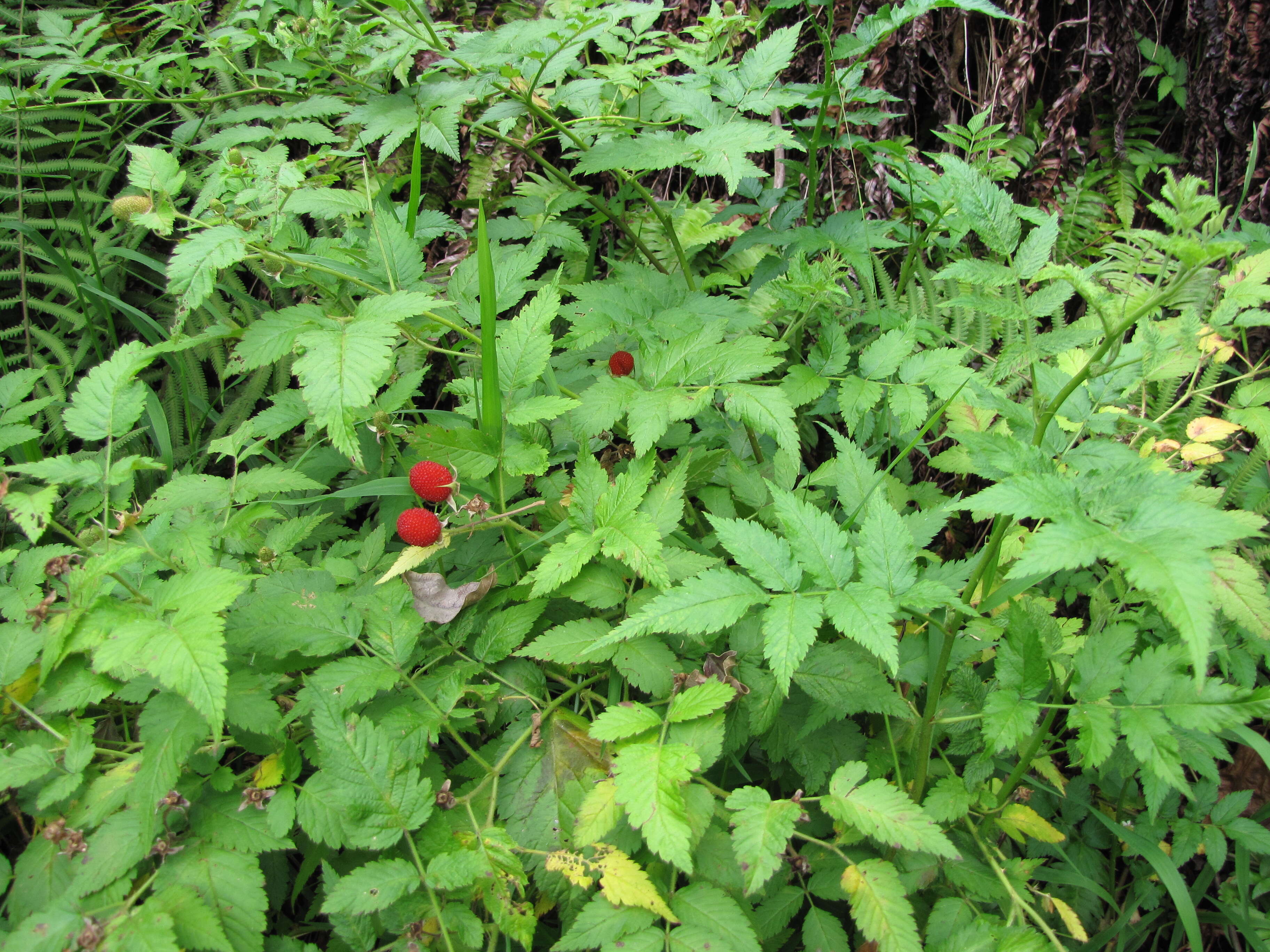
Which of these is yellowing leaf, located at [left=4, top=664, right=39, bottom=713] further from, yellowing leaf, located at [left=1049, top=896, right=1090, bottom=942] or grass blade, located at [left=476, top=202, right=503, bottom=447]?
→ yellowing leaf, located at [left=1049, top=896, right=1090, bottom=942]

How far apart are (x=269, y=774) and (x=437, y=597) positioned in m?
0.45

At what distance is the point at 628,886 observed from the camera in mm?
1170

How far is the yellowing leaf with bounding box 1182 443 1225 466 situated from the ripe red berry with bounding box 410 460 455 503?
5.87 feet

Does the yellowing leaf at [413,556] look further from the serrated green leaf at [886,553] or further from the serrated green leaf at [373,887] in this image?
the serrated green leaf at [886,553]

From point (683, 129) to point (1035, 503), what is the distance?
1.56 metres

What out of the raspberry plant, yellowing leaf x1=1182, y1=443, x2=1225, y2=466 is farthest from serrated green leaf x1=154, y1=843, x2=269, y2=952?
yellowing leaf x1=1182, y1=443, x2=1225, y2=466

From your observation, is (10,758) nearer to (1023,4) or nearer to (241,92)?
(241,92)

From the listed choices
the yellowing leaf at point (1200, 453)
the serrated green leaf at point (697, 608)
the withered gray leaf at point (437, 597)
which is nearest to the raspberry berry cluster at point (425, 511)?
the withered gray leaf at point (437, 597)

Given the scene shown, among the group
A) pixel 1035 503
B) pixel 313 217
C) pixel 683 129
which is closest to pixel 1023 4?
pixel 683 129

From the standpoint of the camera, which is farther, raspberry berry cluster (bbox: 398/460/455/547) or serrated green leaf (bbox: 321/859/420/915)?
raspberry berry cluster (bbox: 398/460/455/547)

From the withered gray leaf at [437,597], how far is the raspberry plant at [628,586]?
17mm

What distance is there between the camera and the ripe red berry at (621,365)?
1.76m

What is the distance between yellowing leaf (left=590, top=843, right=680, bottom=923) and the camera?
1156 mm

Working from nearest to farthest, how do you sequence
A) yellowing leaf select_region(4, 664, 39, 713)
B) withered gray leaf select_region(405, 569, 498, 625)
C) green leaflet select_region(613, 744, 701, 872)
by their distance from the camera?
1. green leaflet select_region(613, 744, 701, 872)
2. yellowing leaf select_region(4, 664, 39, 713)
3. withered gray leaf select_region(405, 569, 498, 625)
